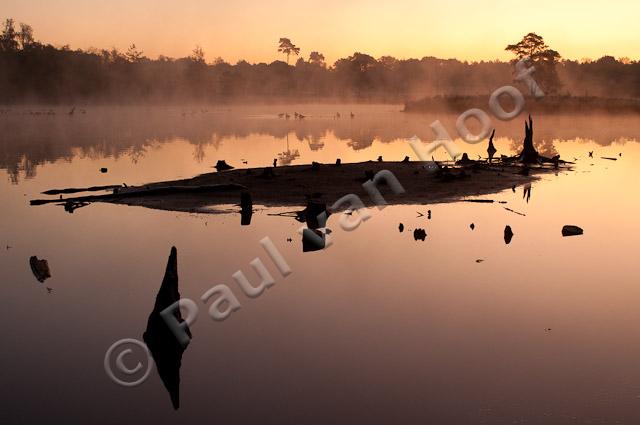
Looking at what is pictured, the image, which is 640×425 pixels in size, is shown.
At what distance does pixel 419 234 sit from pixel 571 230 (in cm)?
509

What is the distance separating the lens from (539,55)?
439 ft

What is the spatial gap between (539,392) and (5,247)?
16.3 m

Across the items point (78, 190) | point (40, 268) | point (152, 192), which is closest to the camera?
point (40, 268)

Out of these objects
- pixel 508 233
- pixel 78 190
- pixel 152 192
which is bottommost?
pixel 508 233

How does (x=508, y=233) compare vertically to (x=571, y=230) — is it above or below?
above

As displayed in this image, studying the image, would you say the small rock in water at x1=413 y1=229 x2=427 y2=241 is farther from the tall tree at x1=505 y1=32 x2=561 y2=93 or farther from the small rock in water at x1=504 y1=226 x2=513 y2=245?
the tall tree at x1=505 y1=32 x2=561 y2=93

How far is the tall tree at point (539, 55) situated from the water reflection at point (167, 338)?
132351mm

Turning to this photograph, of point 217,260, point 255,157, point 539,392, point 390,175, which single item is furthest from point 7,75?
point 539,392

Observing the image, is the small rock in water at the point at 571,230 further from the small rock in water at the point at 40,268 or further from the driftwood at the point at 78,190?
the driftwood at the point at 78,190

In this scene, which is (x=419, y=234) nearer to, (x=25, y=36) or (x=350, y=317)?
(x=350, y=317)

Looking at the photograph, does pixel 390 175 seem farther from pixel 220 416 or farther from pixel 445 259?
pixel 220 416

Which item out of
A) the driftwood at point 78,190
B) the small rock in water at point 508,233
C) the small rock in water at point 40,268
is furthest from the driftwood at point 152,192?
the small rock in water at point 508,233

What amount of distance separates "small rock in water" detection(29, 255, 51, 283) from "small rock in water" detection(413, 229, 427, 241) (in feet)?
34.3

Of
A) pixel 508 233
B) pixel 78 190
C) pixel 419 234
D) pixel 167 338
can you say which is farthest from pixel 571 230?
pixel 78 190
